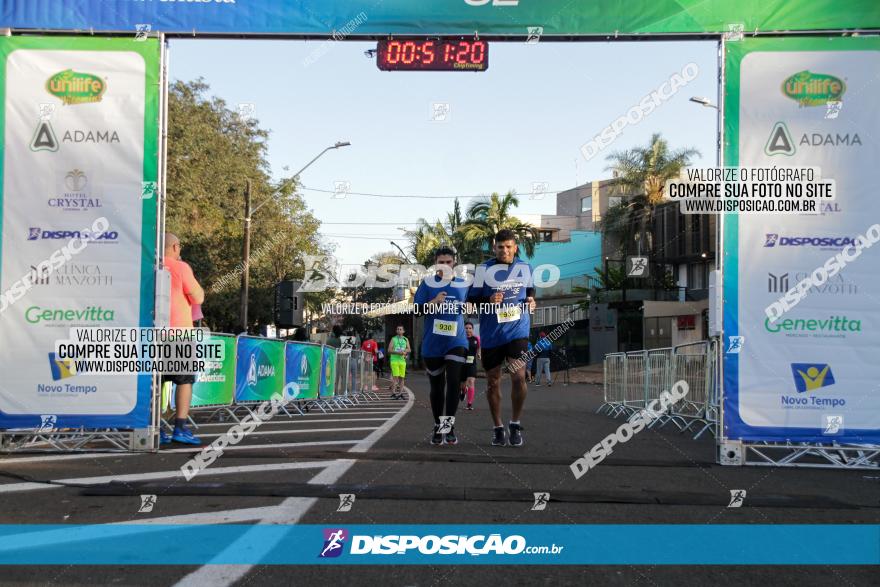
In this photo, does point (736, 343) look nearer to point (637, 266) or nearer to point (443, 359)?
point (443, 359)

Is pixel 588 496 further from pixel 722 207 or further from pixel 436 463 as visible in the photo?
pixel 722 207

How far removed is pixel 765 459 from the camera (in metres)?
7.30

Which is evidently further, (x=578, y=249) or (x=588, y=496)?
(x=578, y=249)

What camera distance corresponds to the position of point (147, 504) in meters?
4.45

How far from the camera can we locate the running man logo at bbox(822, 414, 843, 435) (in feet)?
23.5

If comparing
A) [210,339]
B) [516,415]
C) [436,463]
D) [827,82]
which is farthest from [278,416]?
[827,82]

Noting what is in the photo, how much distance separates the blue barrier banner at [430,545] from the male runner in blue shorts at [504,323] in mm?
3588

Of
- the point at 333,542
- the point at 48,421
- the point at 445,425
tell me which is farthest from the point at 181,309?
the point at 333,542

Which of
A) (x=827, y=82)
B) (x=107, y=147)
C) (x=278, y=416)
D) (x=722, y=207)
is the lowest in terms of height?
(x=278, y=416)

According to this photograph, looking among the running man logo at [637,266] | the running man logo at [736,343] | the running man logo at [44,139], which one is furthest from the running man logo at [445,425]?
the running man logo at [637,266]

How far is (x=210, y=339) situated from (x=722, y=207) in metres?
6.48

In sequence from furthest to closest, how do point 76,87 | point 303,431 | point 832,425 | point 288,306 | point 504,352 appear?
point 288,306 → point 303,431 → point 504,352 → point 76,87 → point 832,425

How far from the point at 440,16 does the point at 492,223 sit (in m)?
41.0

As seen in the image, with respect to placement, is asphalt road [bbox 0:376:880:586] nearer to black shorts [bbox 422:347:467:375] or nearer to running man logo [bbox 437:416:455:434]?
running man logo [bbox 437:416:455:434]
